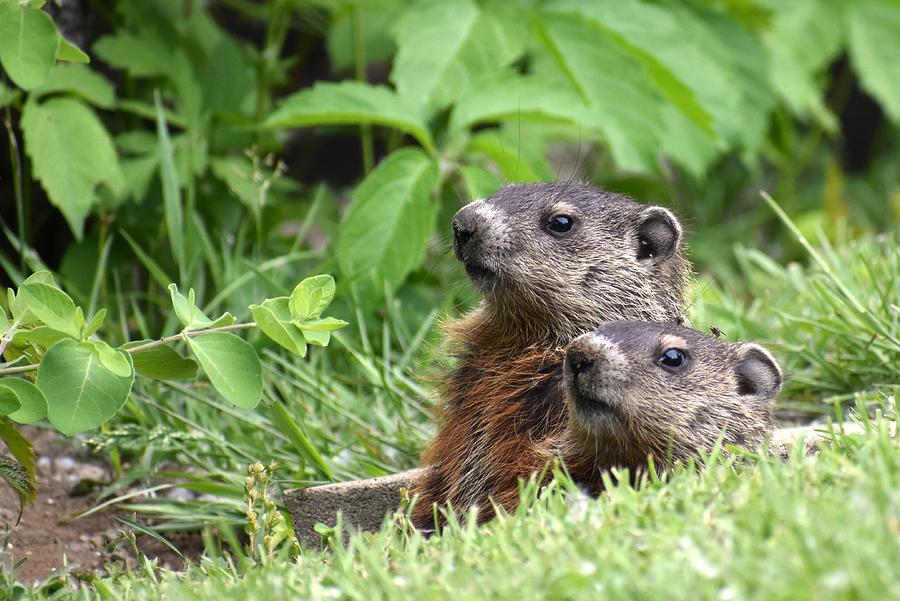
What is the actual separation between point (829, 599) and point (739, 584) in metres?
0.18

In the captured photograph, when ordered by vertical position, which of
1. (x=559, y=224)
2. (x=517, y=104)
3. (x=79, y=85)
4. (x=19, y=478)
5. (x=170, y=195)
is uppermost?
(x=517, y=104)

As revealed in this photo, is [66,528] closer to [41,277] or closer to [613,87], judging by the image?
[41,277]

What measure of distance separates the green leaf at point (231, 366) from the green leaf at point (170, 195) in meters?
2.03

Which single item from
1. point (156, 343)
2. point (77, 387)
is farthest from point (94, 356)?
point (156, 343)

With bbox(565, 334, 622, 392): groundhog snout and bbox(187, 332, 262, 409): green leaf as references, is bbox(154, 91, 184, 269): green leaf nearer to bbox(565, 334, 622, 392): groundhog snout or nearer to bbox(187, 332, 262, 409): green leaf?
bbox(187, 332, 262, 409): green leaf

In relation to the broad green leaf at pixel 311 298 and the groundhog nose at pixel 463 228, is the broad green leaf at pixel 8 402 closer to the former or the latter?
the broad green leaf at pixel 311 298

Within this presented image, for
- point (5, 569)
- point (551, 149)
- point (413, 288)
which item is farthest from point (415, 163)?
point (551, 149)

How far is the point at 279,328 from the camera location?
3.54 meters

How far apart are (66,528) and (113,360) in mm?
1416

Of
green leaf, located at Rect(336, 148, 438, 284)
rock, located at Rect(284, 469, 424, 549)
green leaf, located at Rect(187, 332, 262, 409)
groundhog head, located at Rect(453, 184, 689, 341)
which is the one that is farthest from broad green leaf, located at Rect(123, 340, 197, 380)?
green leaf, located at Rect(336, 148, 438, 284)

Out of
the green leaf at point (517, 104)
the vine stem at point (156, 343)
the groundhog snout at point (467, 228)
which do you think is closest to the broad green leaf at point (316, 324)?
the vine stem at point (156, 343)

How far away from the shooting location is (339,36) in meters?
6.98

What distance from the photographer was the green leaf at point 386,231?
17.9 feet

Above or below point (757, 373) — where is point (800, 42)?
above
